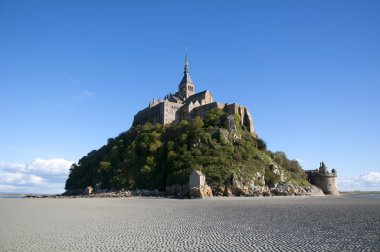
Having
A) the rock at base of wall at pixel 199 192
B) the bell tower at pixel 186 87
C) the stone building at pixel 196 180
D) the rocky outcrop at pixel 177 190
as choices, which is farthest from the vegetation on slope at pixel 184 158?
the bell tower at pixel 186 87

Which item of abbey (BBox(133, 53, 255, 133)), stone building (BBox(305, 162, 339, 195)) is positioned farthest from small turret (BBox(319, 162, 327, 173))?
abbey (BBox(133, 53, 255, 133))

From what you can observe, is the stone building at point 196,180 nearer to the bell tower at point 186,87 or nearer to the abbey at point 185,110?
the abbey at point 185,110

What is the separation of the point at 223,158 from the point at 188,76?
51466 millimetres

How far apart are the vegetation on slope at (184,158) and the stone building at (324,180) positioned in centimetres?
515

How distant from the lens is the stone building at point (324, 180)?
3393 inches

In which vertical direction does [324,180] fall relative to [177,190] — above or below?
above

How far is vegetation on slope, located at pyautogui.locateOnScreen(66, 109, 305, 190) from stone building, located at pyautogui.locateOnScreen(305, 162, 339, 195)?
5155 mm

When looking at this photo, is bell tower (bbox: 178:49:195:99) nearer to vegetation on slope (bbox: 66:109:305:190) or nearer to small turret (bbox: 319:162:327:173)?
vegetation on slope (bbox: 66:109:305:190)

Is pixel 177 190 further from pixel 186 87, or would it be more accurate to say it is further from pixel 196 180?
pixel 186 87

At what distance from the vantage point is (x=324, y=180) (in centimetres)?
8688

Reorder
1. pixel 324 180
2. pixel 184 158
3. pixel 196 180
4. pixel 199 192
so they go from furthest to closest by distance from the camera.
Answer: pixel 324 180 → pixel 184 158 → pixel 196 180 → pixel 199 192

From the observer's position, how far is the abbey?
8431 cm

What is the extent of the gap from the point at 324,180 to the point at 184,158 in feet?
138

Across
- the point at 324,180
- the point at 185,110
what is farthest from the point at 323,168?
the point at 185,110
